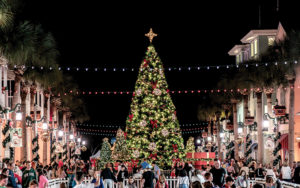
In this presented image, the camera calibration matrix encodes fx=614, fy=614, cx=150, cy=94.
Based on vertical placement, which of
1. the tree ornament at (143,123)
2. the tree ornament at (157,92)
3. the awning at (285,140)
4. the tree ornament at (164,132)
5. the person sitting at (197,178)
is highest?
the tree ornament at (157,92)

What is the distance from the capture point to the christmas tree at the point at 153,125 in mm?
41531

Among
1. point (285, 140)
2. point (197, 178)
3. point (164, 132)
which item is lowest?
point (197, 178)

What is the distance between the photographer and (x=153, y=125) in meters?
41.8

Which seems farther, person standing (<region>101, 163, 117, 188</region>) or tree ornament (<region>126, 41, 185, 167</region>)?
tree ornament (<region>126, 41, 185, 167</region>)

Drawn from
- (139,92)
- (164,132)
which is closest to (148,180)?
(164,132)

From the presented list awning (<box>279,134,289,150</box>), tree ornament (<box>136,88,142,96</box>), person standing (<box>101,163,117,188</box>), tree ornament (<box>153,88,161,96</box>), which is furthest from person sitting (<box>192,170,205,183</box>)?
Result: awning (<box>279,134,289,150</box>)

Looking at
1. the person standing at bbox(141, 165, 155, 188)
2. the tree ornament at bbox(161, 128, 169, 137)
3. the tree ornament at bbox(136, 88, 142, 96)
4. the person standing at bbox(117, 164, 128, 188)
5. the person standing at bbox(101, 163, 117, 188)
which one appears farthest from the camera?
the tree ornament at bbox(136, 88, 142, 96)

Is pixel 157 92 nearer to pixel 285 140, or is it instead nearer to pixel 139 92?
pixel 139 92

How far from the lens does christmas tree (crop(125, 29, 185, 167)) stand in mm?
41531

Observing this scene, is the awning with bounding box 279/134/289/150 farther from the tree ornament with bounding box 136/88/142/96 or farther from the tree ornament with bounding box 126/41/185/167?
the tree ornament with bounding box 136/88/142/96

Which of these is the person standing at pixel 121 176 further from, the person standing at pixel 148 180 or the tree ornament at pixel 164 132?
the tree ornament at pixel 164 132

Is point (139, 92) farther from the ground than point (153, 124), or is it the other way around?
point (139, 92)

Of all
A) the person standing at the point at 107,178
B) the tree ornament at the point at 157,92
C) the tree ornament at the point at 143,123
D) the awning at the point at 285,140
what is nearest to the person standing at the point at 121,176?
the person standing at the point at 107,178

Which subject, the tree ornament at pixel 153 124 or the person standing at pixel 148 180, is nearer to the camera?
the person standing at pixel 148 180
